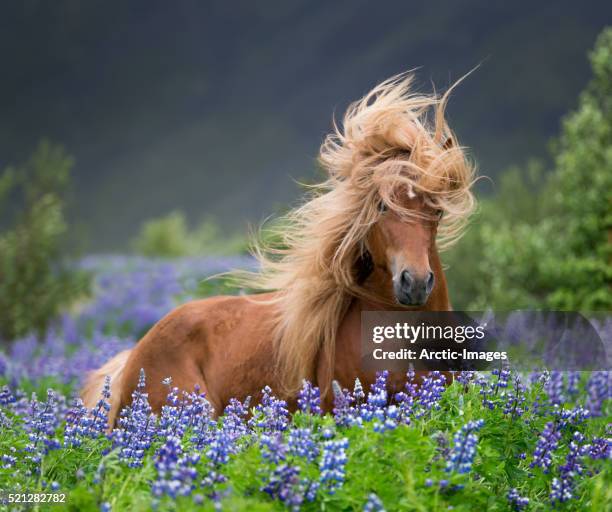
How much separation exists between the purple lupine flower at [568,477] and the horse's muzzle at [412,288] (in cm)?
96

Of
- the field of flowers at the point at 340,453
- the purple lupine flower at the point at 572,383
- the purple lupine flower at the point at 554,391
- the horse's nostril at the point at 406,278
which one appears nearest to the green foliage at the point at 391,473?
the field of flowers at the point at 340,453

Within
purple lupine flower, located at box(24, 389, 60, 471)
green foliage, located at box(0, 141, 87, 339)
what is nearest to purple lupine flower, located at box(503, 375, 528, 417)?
Result: purple lupine flower, located at box(24, 389, 60, 471)

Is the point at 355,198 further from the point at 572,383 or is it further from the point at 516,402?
the point at 572,383

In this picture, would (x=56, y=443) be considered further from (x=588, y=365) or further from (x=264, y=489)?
(x=588, y=365)

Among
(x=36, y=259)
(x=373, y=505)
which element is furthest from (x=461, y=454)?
(x=36, y=259)

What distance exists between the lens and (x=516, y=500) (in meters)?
3.32

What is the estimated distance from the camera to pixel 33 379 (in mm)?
8523

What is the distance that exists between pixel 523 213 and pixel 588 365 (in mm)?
31051

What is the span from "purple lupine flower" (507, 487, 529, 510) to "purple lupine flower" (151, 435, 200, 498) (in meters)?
1.35

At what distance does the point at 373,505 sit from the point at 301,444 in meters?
0.41

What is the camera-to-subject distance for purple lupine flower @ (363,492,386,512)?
265 cm

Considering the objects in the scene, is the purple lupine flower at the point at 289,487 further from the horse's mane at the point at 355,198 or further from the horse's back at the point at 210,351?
the horse's back at the point at 210,351

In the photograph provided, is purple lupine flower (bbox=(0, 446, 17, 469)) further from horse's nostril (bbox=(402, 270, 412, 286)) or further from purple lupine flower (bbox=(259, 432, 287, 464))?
horse's nostril (bbox=(402, 270, 412, 286))

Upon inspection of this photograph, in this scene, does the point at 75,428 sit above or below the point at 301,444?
above
